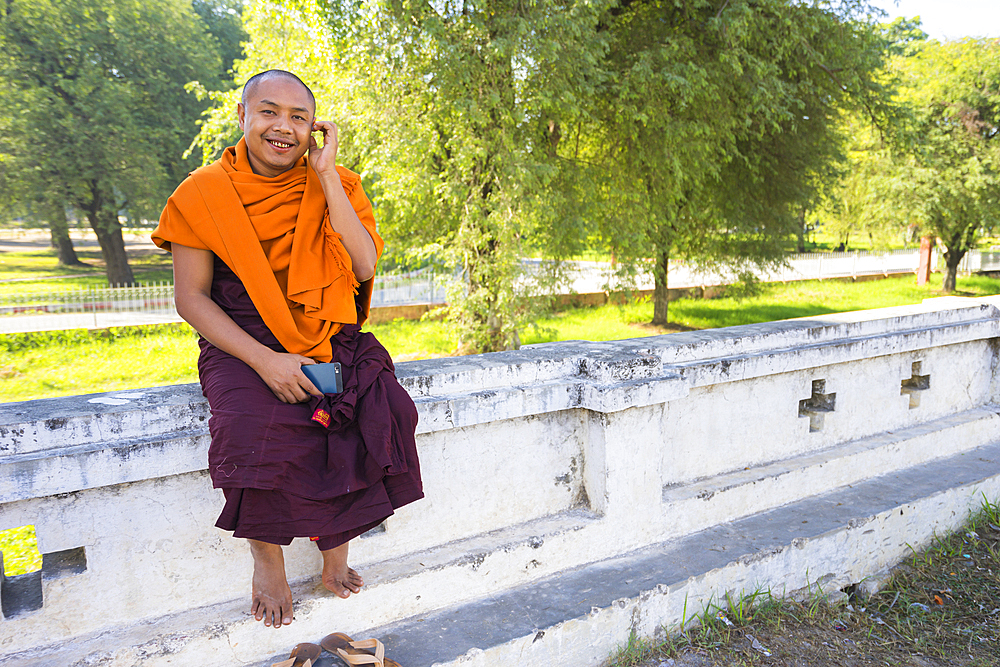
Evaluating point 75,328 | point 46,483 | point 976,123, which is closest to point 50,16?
point 75,328

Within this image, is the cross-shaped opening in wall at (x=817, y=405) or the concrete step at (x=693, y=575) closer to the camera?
the concrete step at (x=693, y=575)

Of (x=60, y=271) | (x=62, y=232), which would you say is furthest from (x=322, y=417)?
(x=60, y=271)

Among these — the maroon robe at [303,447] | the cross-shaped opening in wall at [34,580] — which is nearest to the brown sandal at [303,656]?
the maroon robe at [303,447]

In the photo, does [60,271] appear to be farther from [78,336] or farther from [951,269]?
[951,269]

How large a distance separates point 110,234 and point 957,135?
22744 millimetres

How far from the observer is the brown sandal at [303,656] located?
6.59 ft

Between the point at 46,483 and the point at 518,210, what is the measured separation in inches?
252

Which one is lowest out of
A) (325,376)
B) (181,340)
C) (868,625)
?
(868,625)

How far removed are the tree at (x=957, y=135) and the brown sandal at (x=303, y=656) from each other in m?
18.9

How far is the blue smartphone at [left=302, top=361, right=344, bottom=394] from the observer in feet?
6.69

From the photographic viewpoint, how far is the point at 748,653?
8.69ft

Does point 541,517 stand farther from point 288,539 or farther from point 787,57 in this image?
point 787,57

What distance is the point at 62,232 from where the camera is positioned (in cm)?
1989

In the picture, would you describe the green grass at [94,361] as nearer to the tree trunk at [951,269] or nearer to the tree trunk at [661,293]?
the tree trunk at [661,293]
